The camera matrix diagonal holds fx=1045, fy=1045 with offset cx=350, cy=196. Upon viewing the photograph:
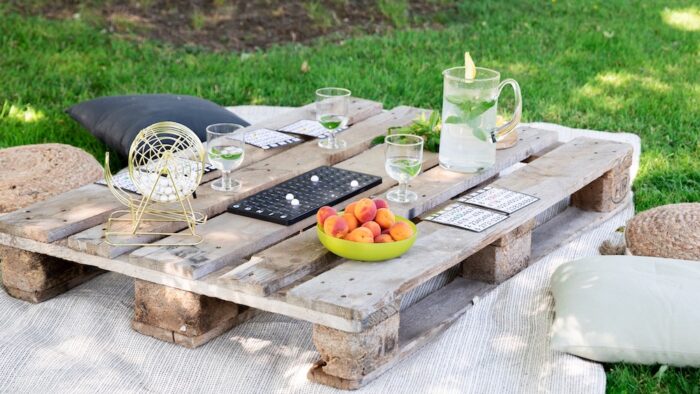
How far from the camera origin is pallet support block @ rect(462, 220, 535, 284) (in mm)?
3545

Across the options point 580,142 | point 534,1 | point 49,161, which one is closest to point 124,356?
point 49,161

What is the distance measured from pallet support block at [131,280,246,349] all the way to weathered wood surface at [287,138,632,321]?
42 cm

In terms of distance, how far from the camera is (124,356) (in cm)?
320

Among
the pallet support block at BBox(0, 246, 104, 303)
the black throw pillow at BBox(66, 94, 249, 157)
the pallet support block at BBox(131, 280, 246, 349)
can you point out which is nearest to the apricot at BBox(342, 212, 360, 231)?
the pallet support block at BBox(131, 280, 246, 349)

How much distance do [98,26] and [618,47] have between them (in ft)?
11.6

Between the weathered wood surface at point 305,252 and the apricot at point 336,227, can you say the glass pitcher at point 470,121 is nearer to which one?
the weathered wood surface at point 305,252

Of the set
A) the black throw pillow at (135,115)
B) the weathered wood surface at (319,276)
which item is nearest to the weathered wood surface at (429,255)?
the weathered wood surface at (319,276)

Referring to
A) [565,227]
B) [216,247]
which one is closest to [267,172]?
[216,247]

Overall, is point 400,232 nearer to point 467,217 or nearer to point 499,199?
point 467,217

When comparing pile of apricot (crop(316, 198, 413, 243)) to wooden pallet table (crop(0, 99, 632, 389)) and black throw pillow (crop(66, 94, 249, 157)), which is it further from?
black throw pillow (crop(66, 94, 249, 157))

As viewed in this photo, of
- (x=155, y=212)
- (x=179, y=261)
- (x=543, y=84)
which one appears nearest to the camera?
(x=179, y=261)

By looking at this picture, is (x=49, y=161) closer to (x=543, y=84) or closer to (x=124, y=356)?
(x=124, y=356)

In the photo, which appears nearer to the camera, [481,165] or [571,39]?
[481,165]

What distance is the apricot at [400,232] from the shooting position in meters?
3.07
